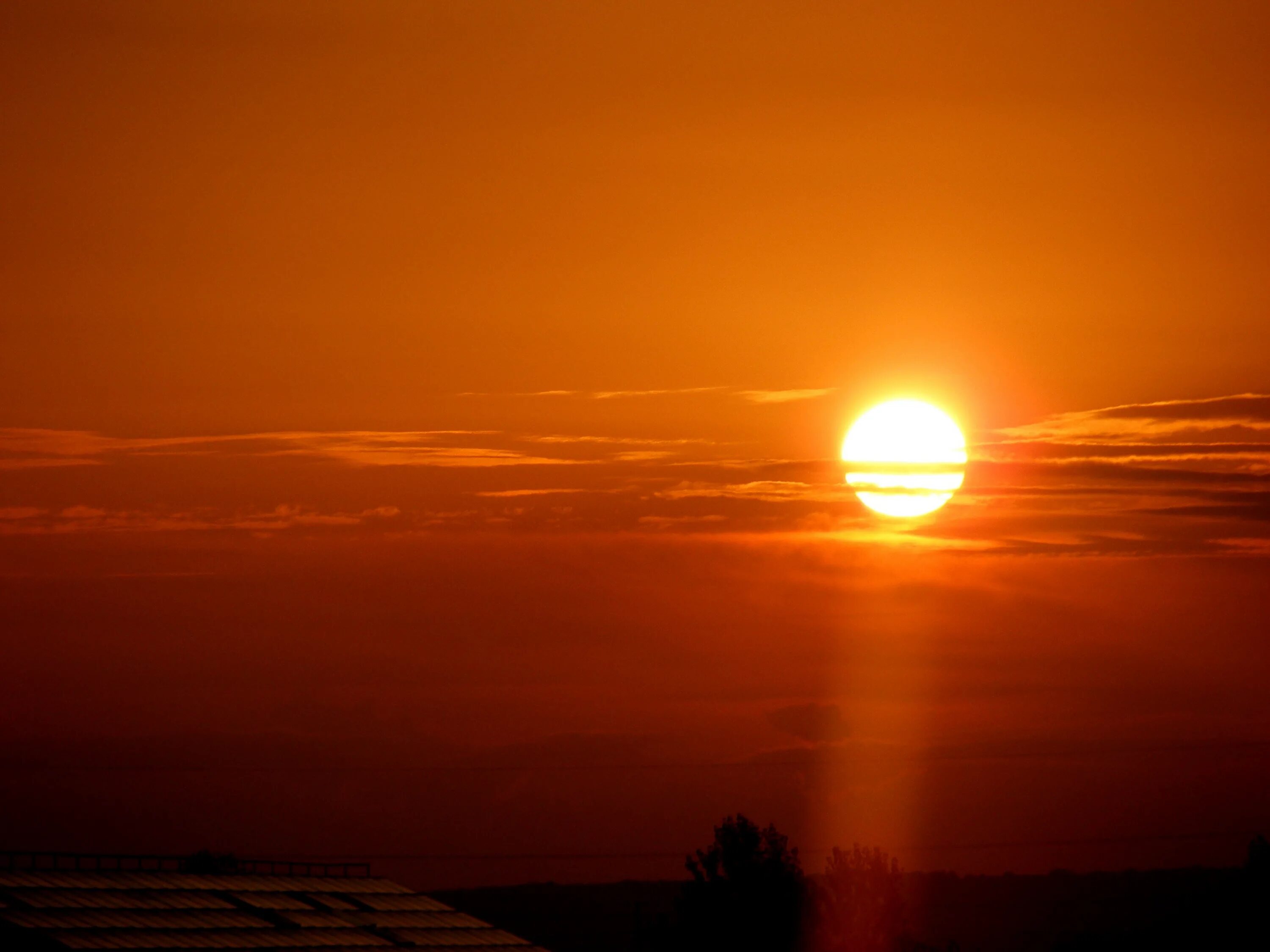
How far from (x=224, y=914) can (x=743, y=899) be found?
42116mm

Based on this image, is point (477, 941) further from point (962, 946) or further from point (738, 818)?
point (962, 946)

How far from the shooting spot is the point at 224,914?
54.7 meters

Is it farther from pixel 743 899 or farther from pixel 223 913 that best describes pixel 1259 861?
pixel 223 913

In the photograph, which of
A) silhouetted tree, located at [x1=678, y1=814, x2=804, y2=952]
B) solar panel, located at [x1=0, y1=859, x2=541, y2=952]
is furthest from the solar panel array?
silhouetted tree, located at [x1=678, y1=814, x2=804, y2=952]

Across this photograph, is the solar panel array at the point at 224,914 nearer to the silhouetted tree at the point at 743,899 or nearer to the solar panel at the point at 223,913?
the solar panel at the point at 223,913

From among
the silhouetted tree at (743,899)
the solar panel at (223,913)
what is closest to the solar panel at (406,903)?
the solar panel at (223,913)

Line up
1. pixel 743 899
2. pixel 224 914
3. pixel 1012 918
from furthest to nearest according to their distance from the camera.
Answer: pixel 1012 918, pixel 743 899, pixel 224 914

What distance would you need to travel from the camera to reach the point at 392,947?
55000 millimetres

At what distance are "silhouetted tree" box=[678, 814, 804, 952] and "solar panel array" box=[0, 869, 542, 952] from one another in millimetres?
28139

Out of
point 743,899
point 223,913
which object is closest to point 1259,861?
point 743,899

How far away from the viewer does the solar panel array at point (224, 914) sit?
4800 centimetres

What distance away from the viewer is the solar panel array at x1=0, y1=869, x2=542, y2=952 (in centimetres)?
4800

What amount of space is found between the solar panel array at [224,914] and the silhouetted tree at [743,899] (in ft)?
92.3

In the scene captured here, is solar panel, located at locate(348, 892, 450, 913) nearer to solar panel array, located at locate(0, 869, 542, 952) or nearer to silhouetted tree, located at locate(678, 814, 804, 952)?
solar panel array, located at locate(0, 869, 542, 952)
